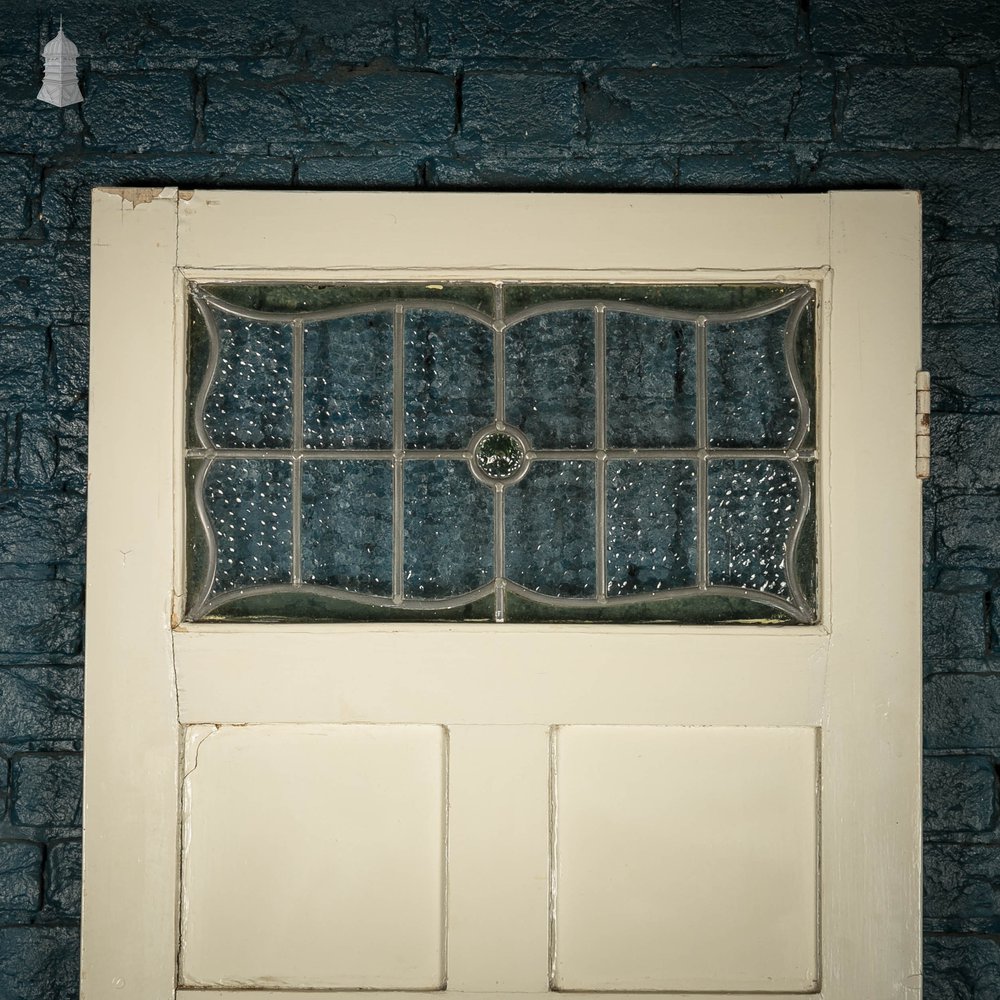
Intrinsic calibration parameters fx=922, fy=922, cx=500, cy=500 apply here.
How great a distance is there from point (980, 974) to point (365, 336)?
61.0 inches

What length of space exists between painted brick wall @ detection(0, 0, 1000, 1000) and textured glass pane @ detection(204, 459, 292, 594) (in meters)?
0.28

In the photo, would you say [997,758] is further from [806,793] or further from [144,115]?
[144,115]

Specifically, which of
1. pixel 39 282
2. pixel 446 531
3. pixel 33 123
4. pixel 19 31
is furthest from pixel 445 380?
pixel 19 31

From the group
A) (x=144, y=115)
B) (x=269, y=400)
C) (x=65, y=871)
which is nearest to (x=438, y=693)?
(x=269, y=400)

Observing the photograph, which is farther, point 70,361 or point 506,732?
point 70,361

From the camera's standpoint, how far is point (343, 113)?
1.64 metres

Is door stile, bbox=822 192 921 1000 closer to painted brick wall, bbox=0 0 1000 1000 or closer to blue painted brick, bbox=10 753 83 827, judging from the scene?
painted brick wall, bbox=0 0 1000 1000

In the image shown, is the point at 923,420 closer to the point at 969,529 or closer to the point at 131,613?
the point at 969,529

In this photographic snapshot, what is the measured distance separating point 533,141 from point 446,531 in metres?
0.71

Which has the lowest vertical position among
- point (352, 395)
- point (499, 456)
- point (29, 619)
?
point (29, 619)

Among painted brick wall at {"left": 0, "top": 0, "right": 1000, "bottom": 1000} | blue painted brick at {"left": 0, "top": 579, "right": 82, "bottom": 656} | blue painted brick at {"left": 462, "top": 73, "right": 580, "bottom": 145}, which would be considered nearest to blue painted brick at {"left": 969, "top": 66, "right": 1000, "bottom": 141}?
painted brick wall at {"left": 0, "top": 0, "right": 1000, "bottom": 1000}

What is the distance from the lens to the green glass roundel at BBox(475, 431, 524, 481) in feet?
5.23

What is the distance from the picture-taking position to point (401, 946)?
1.54m

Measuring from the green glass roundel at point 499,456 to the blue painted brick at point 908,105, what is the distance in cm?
83
